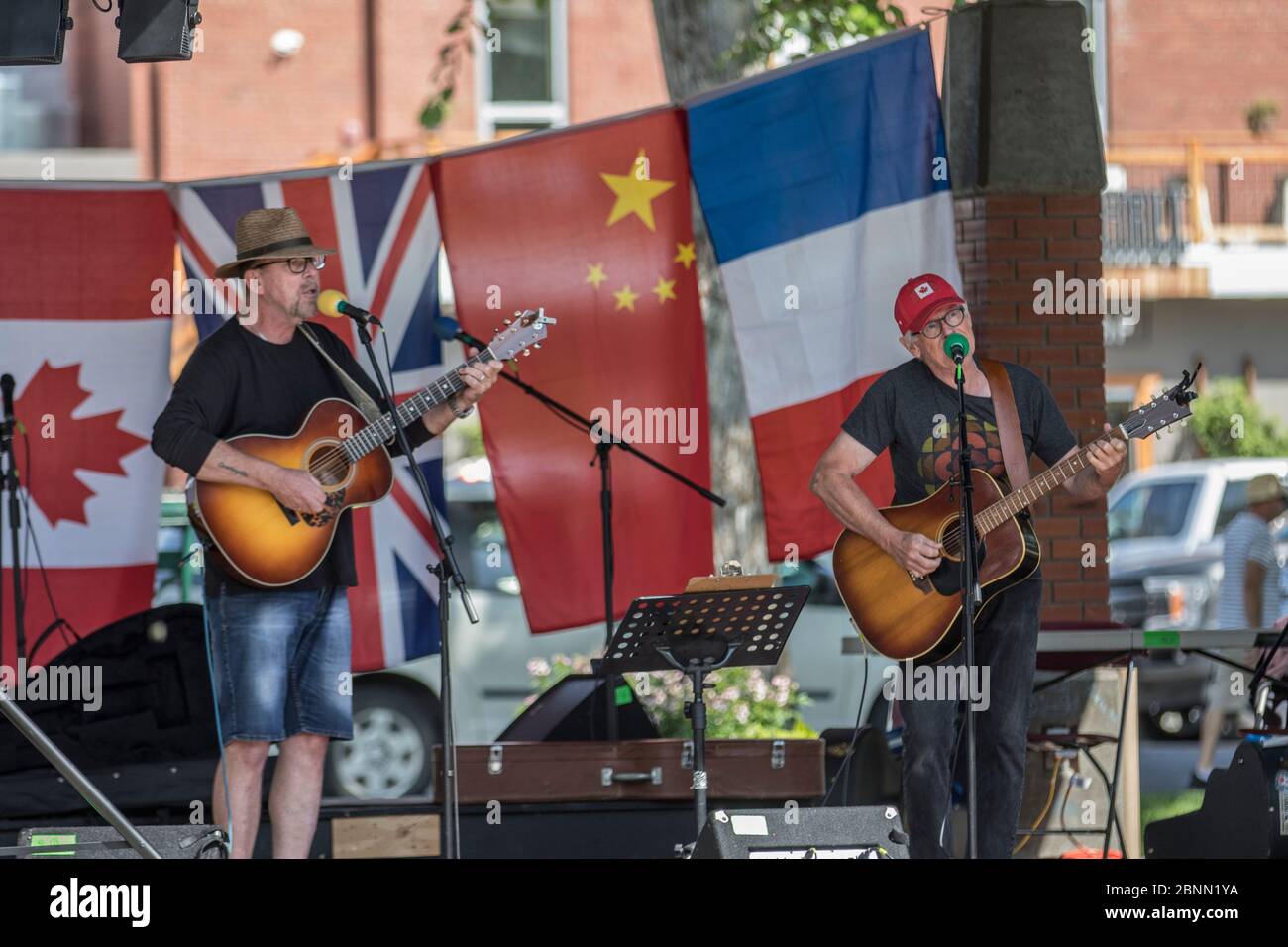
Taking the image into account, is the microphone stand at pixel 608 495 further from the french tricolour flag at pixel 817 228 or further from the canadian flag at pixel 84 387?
the canadian flag at pixel 84 387

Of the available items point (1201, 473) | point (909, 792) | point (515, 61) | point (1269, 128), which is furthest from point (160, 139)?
point (909, 792)

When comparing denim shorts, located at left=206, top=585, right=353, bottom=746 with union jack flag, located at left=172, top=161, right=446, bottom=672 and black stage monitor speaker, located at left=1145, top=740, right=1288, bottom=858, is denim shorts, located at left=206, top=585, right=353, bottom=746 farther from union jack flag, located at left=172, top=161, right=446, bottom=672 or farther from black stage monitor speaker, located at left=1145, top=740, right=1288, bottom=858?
black stage monitor speaker, located at left=1145, top=740, right=1288, bottom=858

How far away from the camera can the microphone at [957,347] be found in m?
5.42

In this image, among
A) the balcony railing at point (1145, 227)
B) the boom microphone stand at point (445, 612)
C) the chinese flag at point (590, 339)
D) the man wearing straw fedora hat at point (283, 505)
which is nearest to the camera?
the boom microphone stand at point (445, 612)

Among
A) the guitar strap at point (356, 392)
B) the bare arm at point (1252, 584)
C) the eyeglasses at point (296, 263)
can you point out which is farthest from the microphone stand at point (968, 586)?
the bare arm at point (1252, 584)

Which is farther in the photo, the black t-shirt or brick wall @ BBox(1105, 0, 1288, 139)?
brick wall @ BBox(1105, 0, 1288, 139)

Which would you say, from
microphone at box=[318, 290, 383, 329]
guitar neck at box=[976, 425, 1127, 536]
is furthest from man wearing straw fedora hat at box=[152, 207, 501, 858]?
guitar neck at box=[976, 425, 1127, 536]

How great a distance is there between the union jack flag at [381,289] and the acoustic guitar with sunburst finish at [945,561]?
2037 millimetres

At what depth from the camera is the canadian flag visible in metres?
7.23

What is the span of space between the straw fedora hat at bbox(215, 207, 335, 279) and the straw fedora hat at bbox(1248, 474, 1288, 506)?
6.49m

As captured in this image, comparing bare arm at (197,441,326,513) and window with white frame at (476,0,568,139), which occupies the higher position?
window with white frame at (476,0,568,139)

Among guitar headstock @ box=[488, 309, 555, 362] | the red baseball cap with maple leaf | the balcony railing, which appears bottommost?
guitar headstock @ box=[488, 309, 555, 362]

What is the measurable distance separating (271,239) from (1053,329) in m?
3.01

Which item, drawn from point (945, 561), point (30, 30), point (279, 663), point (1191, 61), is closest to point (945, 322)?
point (945, 561)
